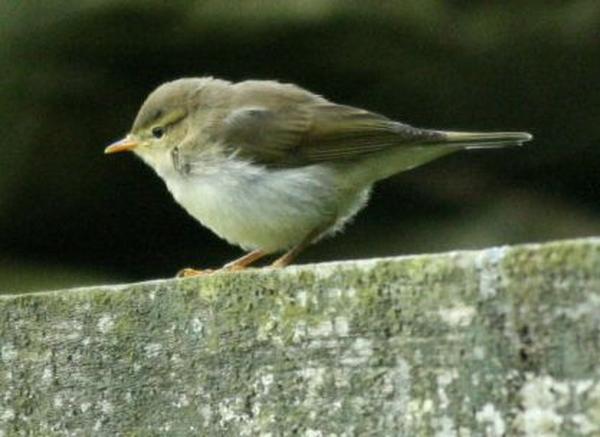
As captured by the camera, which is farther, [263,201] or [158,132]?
[158,132]

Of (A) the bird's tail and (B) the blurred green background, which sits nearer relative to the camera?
(A) the bird's tail

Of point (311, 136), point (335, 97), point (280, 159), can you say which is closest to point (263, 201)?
point (280, 159)

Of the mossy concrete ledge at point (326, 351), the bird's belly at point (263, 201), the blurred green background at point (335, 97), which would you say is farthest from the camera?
the blurred green background at point (335, 97)

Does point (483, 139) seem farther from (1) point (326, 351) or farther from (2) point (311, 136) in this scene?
(1) point (326, 351)

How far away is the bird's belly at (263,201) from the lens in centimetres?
426

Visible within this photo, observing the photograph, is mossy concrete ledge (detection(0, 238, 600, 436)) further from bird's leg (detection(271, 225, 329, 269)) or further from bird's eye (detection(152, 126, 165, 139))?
bird's eye (detection(152, 126, 165, 139))

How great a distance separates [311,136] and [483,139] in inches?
20.9

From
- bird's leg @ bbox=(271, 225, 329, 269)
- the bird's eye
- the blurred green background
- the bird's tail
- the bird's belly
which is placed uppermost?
the blurred green background

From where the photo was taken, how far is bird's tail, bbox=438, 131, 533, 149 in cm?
436

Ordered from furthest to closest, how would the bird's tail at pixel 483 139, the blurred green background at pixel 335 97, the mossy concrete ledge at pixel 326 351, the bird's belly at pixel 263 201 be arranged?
the blurred green background at pixel 335 97 → the bird's tail at pixel 483 139 → the bird's belly at pixel 263 201 → the mossy concrete ledge at pixel 326 351

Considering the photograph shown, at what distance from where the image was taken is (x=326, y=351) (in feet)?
7.15

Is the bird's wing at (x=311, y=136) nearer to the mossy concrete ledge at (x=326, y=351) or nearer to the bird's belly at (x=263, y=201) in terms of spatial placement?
the bird's belly at (x=263, y=201)

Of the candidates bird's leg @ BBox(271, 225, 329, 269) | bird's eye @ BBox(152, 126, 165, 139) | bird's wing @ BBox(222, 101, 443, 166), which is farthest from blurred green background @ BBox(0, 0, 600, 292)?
bird's leg @ BBox(271, 225, 329, 269)

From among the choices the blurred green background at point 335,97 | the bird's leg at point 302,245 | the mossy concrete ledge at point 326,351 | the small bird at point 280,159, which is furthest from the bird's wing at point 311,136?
the mossy concrete ledge at point 326,351
